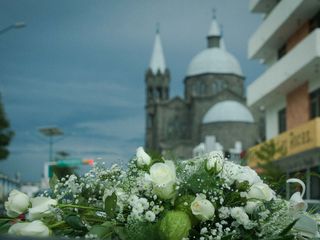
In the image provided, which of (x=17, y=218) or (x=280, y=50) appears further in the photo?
(x=280, y=50)

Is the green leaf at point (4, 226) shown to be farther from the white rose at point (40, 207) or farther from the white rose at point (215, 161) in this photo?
the white rose at point (215, 161)

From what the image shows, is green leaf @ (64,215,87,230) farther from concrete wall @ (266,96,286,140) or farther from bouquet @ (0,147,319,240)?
concrete wall @ (266,96,286,140)

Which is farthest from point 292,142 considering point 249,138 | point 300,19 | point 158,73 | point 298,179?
point 158,73

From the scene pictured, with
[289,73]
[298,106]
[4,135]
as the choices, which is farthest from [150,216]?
[4,135]

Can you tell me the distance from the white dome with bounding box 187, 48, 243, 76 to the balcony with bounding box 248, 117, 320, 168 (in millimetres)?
82849

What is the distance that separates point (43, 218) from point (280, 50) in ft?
120

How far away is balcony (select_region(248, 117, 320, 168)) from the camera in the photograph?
28.7 meters

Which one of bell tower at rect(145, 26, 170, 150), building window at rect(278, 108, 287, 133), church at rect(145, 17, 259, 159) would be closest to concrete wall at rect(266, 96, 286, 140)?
building window at rect(278, 108, 287, 133)

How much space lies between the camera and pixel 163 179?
348 centimetres

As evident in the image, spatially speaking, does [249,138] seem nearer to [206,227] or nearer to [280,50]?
[280,50]

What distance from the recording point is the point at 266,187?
365cm

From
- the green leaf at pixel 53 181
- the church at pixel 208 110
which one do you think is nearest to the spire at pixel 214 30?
the church at pixel 208 110

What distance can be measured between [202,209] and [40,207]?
2.39ft

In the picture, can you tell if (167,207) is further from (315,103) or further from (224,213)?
(315,103)
